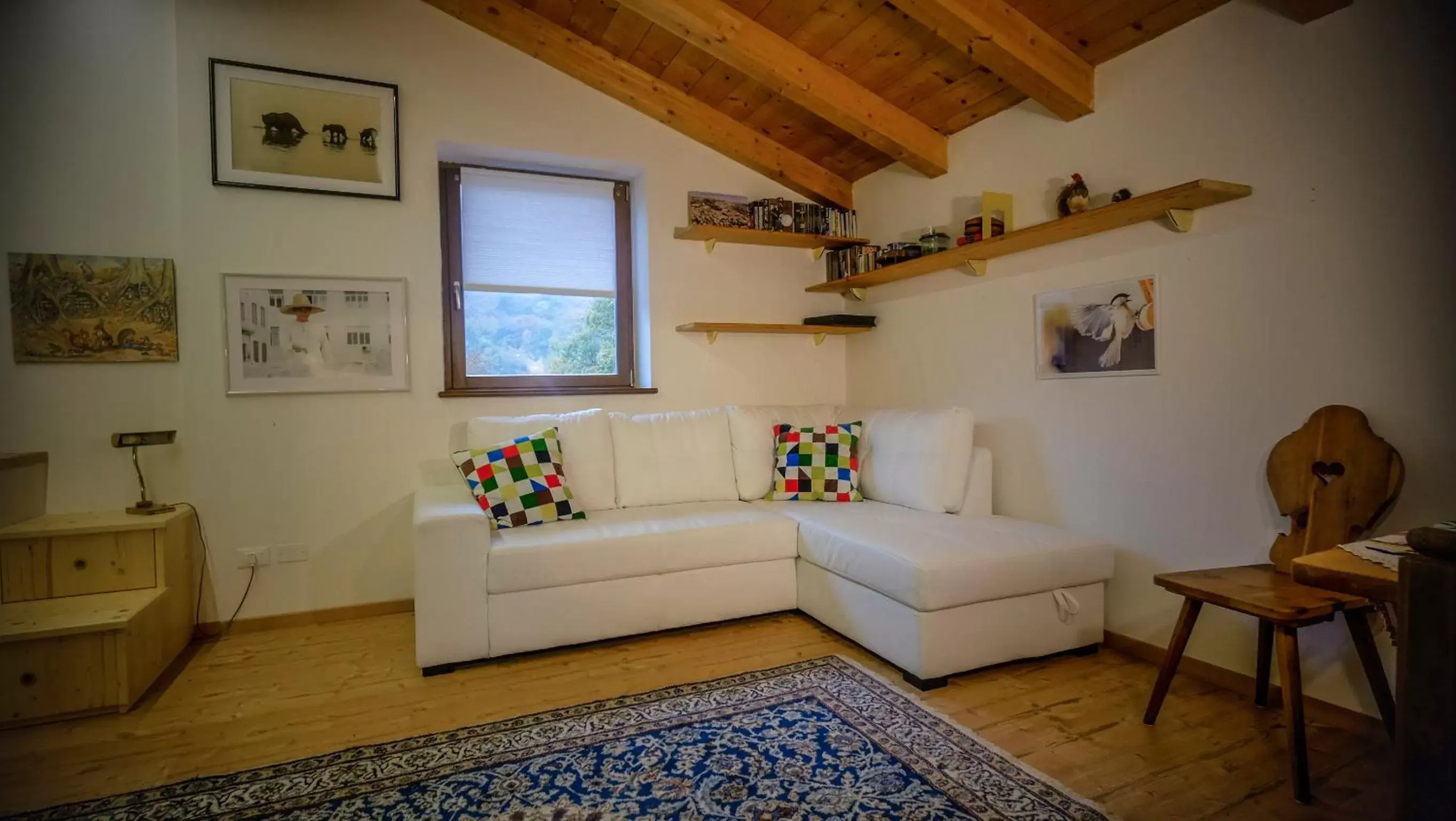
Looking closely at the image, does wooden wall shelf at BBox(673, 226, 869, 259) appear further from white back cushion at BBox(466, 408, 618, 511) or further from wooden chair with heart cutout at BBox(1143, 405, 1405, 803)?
wooden chair with heart cutout at BBox(1143, 405, 1405, 803)

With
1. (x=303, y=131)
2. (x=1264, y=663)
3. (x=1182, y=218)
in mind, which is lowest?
(x=1264, y=663)

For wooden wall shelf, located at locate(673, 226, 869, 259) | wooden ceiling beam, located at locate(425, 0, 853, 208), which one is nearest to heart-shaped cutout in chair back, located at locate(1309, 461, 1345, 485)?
wooden wall shelf, located at locate(673, 226, 869, 259)

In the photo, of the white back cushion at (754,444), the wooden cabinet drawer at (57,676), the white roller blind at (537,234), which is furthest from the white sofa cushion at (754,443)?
the wooden cabinet drawer at (57,676)

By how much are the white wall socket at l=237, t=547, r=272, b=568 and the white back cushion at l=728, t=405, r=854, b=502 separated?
215cm

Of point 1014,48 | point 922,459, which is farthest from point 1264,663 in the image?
point 1014,48

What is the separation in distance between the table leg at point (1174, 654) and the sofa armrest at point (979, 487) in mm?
1056

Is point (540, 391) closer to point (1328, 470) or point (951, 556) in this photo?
point (951, 556)

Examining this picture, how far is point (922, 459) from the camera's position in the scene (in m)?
2.97

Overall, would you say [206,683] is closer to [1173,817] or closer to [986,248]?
[1173,817]

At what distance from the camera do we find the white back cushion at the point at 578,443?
3.00 m

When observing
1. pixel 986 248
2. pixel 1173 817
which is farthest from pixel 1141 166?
pixel 1173 817

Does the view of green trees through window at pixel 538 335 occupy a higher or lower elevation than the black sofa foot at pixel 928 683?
higher

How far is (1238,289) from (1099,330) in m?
0.49

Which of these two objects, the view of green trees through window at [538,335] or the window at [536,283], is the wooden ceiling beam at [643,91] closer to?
the window at [536,283]
